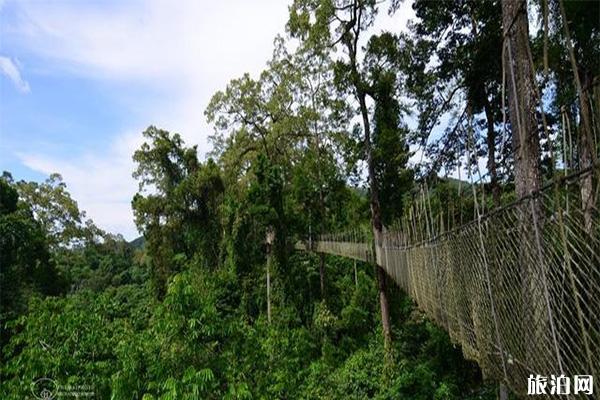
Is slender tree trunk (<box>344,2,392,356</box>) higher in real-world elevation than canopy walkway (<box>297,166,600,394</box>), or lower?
higher

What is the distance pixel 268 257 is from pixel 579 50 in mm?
8071

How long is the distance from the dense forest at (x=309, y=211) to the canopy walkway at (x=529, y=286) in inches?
4.1

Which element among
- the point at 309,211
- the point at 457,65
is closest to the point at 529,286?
the point at 457,65

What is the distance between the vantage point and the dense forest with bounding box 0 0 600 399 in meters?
2.36

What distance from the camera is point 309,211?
31.4ft

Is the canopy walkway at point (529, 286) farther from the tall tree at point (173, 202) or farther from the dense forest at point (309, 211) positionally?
the tall tree at point (173, 202)

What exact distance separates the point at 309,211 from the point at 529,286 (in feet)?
28.1

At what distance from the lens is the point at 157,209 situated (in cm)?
1077

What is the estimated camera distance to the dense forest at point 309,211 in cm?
236

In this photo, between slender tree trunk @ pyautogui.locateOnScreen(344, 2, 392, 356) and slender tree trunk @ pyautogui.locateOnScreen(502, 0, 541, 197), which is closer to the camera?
slender tree trunk @ pyautogui.locateOnScreen(502, 0, 541, 197)

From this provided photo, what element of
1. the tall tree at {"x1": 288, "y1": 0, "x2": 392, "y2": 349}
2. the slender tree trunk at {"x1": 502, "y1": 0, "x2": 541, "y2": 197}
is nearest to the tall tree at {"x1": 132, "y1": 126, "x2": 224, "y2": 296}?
the tall tree at {"x1": 288, "y1": 0, "x2": 392, "y2": 349}

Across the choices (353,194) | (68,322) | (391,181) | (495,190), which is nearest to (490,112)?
(495,190)

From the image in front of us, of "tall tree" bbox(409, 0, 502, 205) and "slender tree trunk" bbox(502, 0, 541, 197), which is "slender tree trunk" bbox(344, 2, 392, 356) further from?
"slender tree trunk" bbox(502, 0, 541, 197)

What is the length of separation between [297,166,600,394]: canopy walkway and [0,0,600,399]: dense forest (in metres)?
0.10
